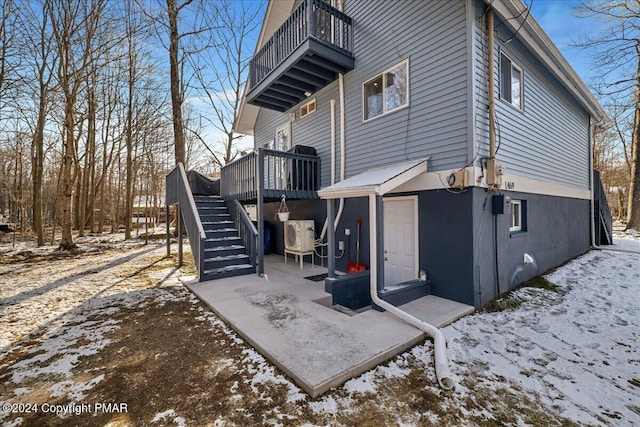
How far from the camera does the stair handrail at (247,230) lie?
6461mm

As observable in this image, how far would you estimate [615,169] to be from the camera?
22.3 m

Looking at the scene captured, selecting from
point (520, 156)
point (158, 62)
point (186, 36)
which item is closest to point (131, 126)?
point (158, 62)

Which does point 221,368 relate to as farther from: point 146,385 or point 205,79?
point 205,79

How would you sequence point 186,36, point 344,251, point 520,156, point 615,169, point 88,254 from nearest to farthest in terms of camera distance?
point 520,156 → point 344,251 → point 88,254 → point 186,36 → point 615,169

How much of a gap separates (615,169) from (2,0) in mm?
35966

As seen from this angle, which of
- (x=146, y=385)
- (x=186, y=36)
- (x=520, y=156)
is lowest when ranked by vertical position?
(x=146, y=385)

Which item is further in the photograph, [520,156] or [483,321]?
[520,156]

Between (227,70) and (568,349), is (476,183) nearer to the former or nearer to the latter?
(568,349)

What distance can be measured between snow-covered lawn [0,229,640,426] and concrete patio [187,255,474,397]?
0.13 metres

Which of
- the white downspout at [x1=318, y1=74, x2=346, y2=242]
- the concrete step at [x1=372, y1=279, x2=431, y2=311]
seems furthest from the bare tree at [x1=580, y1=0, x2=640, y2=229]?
the concrete step at [x1=372, y1=279, x2=431, y2=311]

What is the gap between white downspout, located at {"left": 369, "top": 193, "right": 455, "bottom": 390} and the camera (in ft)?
8.53

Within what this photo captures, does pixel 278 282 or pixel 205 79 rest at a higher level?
pixel 205 79

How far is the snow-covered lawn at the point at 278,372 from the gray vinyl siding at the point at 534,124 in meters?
2.79

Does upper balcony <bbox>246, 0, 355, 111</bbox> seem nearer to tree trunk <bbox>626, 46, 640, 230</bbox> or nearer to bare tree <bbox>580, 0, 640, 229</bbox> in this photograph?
bare tree <bbox>580, 0, 640, 229</bbox>
